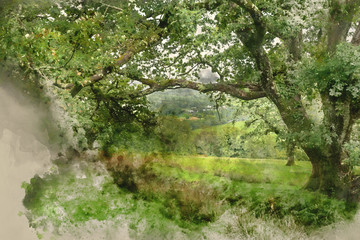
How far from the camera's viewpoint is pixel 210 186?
868 centimetres

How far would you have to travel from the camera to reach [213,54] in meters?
9.93

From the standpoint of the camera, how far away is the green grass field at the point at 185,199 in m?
7.29

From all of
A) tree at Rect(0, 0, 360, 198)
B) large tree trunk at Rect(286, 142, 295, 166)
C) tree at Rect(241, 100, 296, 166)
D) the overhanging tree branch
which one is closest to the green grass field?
large tree trunk at Rect(286, 142, 295, 166)

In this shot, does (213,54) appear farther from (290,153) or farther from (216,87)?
(290,153)

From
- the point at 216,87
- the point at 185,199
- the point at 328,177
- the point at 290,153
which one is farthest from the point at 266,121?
the point at 185,199

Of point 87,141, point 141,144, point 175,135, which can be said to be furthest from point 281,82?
point 87,141

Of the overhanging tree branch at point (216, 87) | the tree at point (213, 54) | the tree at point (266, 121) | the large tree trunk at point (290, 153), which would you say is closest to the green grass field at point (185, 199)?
the large tree trunk at point (290, 153)

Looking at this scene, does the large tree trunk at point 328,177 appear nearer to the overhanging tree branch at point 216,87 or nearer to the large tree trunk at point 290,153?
the large tree trunk at point 290,153

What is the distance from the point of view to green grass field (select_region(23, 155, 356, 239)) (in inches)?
287

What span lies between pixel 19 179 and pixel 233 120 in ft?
19.3

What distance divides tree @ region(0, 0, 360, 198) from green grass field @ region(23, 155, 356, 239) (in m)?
0.82

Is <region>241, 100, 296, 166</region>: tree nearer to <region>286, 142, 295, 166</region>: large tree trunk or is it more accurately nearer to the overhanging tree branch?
<region>286, 142, 295, 166</region>: large tree trunk

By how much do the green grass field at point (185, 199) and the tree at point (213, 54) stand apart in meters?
0.82

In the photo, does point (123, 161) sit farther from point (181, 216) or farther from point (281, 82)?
point (281, 82)
